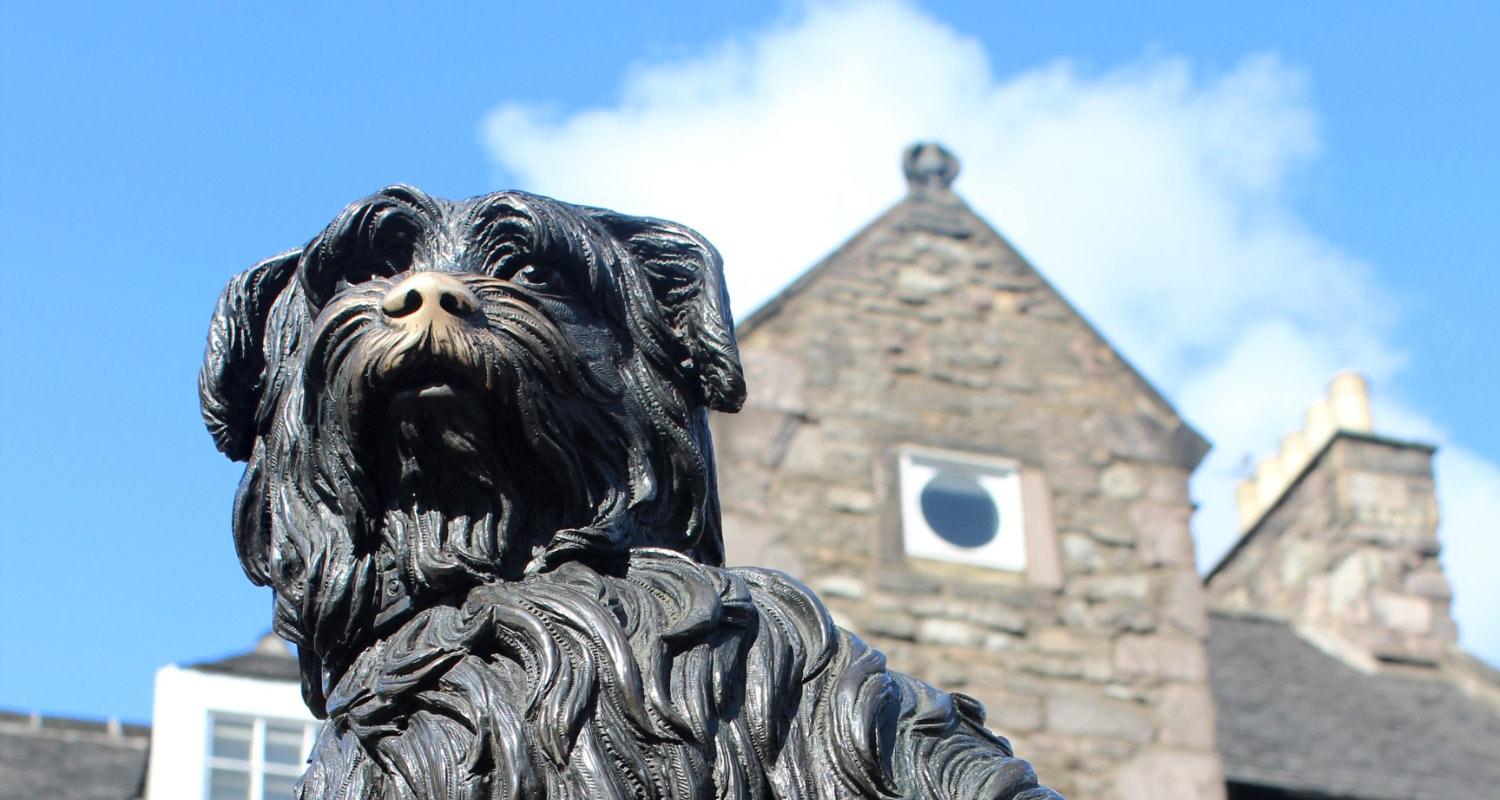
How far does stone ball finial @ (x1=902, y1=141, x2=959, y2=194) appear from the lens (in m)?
15.7

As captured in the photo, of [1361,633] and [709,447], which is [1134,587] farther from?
[709,447]

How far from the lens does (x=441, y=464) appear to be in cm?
321

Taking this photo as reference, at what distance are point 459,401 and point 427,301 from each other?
116 mm

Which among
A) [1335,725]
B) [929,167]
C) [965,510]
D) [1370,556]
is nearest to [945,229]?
[929,167]

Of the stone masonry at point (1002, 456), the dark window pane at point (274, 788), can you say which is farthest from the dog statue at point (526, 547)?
the stone masonry at point (1002, 456)

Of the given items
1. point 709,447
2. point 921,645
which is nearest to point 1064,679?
point 921,645

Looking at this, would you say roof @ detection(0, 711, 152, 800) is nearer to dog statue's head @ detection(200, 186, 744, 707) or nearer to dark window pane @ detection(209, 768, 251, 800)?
dark window pane @ detection(209, 768, 251, 800)

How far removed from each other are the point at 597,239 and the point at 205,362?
0.50m

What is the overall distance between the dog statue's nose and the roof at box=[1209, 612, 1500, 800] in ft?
39.5

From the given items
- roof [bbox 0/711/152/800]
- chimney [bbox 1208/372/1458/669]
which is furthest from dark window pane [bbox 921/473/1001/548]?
chimney [bbox 1208/372/1458/669]

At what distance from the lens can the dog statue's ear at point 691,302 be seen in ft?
11.1

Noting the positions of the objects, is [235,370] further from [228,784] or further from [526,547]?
[228,784]

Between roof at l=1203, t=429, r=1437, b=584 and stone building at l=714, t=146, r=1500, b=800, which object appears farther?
roof at l=1203, t=429, r=1437, b=584

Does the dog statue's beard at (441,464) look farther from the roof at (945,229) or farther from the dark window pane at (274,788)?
the roof at (945,229)
